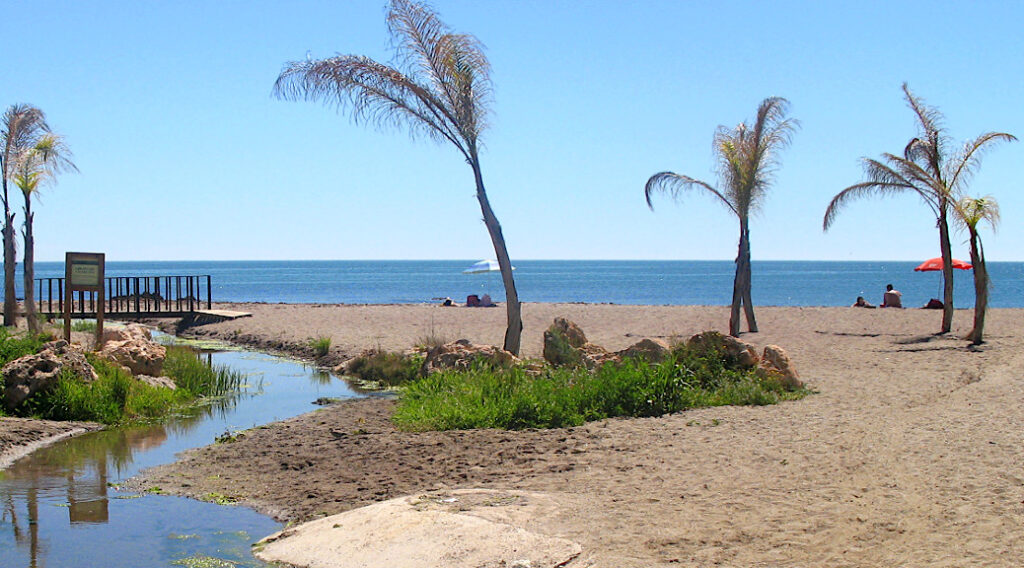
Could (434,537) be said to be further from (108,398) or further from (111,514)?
(108,398)

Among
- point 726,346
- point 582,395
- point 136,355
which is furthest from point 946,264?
point 136,355

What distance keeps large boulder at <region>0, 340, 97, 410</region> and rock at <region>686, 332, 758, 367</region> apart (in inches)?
342

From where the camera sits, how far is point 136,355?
1552 cm

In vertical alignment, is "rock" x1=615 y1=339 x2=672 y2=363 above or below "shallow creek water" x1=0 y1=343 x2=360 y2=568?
above

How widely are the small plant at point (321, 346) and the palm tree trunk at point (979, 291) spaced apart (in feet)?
45.4

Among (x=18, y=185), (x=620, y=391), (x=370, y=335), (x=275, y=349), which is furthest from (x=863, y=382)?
(x=18, y=185)

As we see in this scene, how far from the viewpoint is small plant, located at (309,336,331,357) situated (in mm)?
21812

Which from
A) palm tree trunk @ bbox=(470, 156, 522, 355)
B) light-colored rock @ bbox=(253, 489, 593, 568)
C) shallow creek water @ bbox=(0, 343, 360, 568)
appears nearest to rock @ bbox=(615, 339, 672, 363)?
palm tree trunk @ bbox=(470, 156, 522, 355)

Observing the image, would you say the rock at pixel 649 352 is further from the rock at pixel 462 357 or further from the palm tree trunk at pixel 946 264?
the palm tree trunk at pixel 946 264

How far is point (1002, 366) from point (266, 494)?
1197 cm

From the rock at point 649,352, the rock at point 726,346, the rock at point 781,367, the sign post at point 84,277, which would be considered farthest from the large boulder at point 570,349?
the sign post at point 84,277

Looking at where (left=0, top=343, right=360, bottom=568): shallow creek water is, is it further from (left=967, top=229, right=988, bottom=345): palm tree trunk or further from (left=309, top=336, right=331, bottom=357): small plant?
(left=967, top=229, right=988, bottom=345): palm tree trunk

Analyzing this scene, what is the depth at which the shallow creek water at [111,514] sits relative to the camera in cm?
713

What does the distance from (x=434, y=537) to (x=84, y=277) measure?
1281 centimetres
